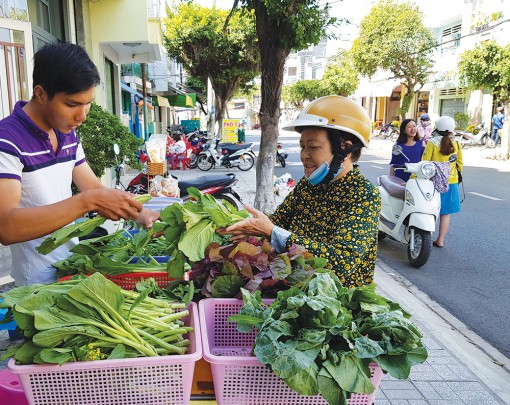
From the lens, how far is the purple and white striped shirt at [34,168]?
5.78ft

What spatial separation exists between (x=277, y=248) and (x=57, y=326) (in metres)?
0.90

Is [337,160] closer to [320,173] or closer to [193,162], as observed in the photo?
[320,173]

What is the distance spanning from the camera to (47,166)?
195cm

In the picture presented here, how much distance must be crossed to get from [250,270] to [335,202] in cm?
63

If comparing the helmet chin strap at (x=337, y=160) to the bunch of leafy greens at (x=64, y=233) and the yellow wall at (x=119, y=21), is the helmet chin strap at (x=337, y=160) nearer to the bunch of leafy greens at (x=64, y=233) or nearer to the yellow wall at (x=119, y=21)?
the bunch of leafy greens at (x=64, y=233)

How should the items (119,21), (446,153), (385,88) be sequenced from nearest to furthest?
1. (446,153)
2. (119,21)
3. (385,88)

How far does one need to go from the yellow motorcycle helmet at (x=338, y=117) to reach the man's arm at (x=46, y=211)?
0.91 m

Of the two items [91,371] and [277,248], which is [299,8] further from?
[91,371]

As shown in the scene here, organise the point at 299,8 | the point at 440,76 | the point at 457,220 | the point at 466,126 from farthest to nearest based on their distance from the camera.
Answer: the point at 440,76, the point at 466,126, the point at 457,220, the point at 299,8

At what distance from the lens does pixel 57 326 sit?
4.14 ft

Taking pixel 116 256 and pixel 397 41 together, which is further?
pixel 397 41

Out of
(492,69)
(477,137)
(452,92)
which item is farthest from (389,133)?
(492,69)

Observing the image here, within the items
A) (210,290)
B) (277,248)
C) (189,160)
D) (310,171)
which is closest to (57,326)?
(210,290)

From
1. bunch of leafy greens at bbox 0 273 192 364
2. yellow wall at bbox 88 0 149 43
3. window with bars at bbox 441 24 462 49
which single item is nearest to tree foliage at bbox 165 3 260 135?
yellow wall at bbox 88 0 149 43
